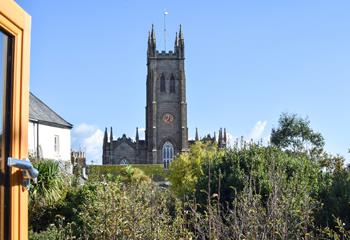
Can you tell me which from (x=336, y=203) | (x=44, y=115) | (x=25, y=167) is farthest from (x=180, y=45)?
(x=25, y=167)

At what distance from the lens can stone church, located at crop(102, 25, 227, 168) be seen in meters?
93.1

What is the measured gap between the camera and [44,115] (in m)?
48.5

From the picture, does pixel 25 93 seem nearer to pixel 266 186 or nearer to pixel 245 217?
pixel 245 217

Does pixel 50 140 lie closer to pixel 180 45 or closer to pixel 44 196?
pixel 44 196

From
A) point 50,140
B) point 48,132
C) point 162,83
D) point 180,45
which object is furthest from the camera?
point 180,45

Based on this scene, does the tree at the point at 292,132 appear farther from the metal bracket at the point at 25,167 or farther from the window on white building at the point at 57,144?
the metal bracket at the point at 25,167

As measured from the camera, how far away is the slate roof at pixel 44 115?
46047mm

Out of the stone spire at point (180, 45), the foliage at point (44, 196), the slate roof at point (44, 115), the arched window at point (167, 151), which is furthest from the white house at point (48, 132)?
the stone spire at point (180, 45)

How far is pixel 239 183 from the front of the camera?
18.8 metres

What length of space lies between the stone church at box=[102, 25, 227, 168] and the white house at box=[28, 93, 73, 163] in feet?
130

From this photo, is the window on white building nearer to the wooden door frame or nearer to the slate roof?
the slate roof

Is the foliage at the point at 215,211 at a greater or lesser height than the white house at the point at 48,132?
lesser

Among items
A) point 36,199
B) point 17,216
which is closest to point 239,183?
point 36,199

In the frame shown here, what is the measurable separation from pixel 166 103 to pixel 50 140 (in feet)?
151
